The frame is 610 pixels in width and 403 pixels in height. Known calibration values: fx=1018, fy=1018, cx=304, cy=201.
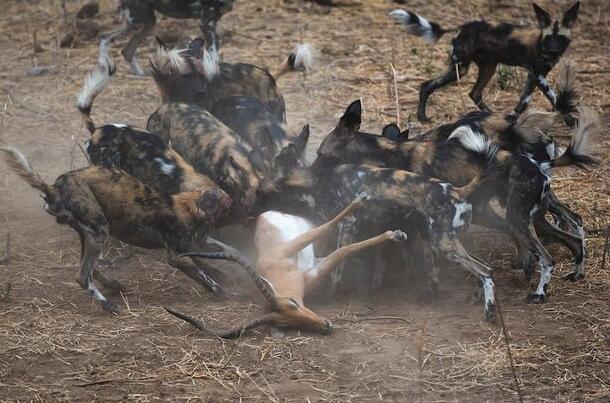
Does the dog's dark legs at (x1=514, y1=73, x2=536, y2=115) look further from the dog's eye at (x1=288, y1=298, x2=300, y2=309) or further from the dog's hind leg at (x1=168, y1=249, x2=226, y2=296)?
the dog's eye at (x1=288, y1=298, x2=300, y2=309)

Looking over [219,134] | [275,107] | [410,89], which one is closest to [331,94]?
[410,89]

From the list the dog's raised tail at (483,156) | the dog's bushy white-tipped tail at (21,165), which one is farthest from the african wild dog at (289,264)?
the dog's bushy white-tipped tail at (21,165)

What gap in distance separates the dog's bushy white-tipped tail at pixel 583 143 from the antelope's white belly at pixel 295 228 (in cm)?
142

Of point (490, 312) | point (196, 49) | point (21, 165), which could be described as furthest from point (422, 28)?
point (21, 165)

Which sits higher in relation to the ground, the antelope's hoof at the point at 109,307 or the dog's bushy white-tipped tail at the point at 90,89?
the dog's bushy white-tipped tail at the point at 90,89

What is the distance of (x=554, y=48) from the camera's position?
→ 26.5 feet

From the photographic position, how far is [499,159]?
543 centimetres

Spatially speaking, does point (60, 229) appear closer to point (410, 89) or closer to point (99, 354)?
point (99, 354)

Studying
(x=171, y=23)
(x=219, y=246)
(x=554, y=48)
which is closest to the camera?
(x=219, y=246)

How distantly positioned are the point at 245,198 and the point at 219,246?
1.88 ft

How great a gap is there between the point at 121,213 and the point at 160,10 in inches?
176

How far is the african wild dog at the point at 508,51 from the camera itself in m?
8.10

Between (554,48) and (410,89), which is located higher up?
(554,48)

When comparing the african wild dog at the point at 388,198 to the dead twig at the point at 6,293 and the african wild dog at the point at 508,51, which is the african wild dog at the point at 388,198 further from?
the african wild dog at the point at 508,51
